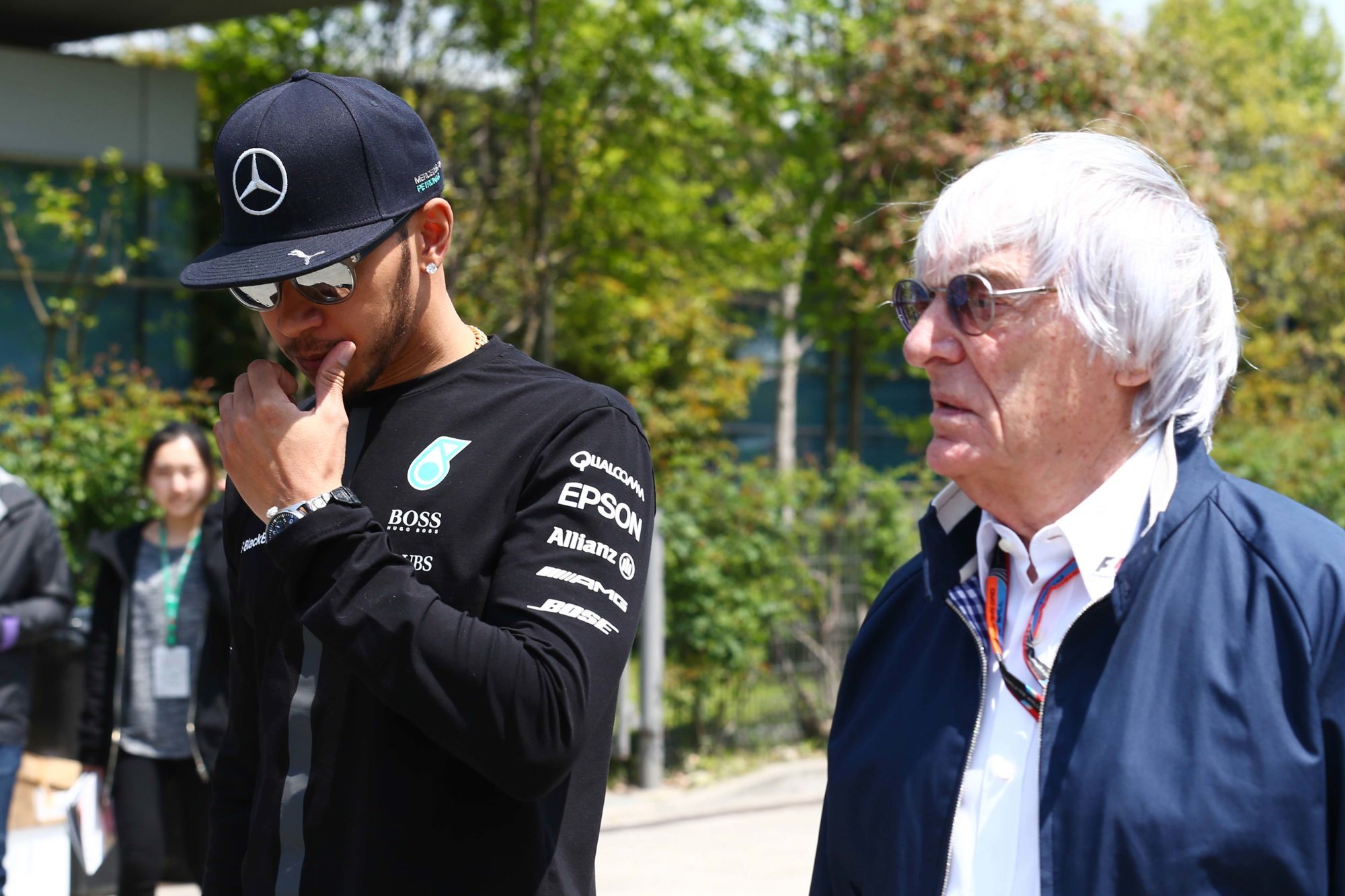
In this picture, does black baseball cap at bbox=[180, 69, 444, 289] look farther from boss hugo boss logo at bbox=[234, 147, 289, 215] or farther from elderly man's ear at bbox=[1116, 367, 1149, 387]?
elderly man's ear at bbox=[1116, 367, 1149, 387]

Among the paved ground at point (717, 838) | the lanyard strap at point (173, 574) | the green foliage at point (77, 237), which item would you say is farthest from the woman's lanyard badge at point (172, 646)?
the green foliage at point (77, 237)

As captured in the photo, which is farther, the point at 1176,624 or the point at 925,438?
the point at 925,438

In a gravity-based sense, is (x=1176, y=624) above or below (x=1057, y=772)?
above

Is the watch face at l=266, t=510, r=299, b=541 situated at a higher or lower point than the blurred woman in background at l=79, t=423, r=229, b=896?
higher

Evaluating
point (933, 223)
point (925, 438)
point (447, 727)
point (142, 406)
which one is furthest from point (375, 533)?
point (925, 438)

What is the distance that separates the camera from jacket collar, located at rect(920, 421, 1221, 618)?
1.72 meters

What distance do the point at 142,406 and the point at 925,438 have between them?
32.1ft

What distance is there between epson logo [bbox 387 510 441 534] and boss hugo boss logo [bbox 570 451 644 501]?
21 cm

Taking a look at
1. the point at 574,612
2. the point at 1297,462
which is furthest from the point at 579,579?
the point at 1297,462

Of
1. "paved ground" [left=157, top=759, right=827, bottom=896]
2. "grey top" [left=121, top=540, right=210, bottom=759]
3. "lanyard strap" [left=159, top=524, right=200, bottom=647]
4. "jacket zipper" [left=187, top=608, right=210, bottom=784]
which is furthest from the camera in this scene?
"paved ground" [left=157, top=759, right=827, bottom=896]

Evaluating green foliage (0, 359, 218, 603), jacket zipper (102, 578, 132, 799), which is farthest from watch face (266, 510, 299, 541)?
green foliage (0, 359, 218, 603)

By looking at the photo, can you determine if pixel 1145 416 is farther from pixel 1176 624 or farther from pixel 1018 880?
pixel 1018 880

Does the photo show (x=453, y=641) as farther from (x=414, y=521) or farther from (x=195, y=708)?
(x=195, y=708)

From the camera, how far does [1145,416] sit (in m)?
1.80
